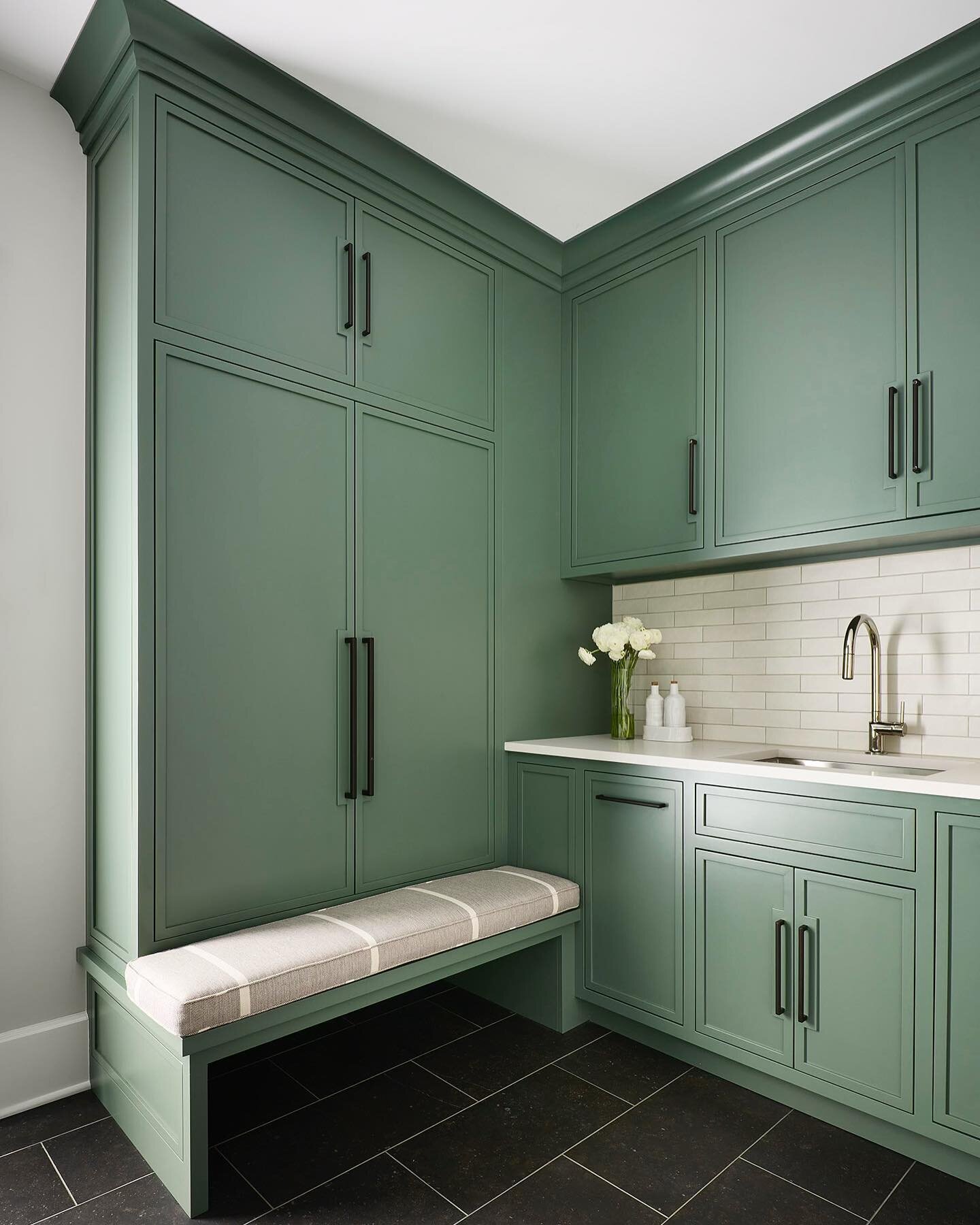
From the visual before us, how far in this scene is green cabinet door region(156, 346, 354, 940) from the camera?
6.76 feet

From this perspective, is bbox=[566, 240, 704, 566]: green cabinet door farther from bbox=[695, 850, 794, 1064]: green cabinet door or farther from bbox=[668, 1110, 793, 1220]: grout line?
bbox=[668, 1110, 793, 1220]: grout line

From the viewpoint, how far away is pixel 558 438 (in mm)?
3176

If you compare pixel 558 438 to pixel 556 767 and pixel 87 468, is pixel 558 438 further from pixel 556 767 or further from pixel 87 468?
pixel 87 468

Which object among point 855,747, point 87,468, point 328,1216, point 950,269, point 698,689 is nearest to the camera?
point 328,1216

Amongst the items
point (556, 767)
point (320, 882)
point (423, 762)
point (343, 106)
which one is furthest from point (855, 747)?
point (343, 106)

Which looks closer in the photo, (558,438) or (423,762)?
(423,762)

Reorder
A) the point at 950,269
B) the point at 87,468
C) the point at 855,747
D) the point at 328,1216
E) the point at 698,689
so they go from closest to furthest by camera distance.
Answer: the point at 328,1216, the point at 950,269, the point at 87,468, the point at 855,747, the point at 698,689

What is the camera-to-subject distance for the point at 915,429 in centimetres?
217

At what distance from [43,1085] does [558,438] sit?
8.75 ft

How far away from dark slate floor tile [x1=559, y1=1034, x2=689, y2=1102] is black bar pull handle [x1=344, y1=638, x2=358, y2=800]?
1.05 metres

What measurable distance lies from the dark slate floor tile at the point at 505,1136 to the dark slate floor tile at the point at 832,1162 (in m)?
0.41

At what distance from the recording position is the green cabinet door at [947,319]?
6.80 ft

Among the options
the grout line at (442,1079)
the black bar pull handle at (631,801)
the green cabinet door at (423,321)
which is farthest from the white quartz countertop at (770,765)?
the green cabinet door at (423,321)

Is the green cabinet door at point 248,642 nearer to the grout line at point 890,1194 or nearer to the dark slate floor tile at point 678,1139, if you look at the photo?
the dark slate floor tile at point 678,1139
